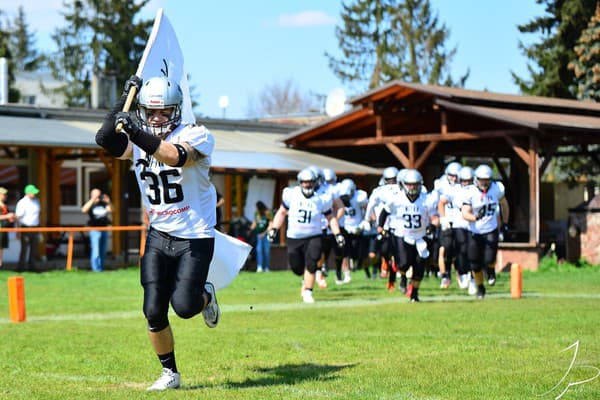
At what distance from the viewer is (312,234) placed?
18.2m

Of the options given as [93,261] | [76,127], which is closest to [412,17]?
[76,127]

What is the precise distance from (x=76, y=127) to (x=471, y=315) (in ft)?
61.5

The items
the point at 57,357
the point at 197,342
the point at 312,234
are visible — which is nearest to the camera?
the point at 57,357

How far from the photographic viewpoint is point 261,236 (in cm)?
2862

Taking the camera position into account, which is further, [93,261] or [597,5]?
[597,5]

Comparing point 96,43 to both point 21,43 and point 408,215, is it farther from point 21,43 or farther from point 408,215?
point 408,215

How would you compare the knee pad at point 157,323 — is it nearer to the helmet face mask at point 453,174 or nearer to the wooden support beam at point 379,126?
the helmet face mask at point 453,174

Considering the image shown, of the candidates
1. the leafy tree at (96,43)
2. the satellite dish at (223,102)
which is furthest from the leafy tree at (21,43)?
the satellite dish at (223,102)

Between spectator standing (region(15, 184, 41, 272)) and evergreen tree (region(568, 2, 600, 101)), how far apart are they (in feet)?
69.4

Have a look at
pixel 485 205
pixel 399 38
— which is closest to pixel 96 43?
pixel 399 38

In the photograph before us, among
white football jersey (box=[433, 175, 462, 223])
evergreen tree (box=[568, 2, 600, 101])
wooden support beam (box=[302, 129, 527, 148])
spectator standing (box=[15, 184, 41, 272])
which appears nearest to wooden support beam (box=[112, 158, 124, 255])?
spectator standing (box=[15, 184, 41, 272])

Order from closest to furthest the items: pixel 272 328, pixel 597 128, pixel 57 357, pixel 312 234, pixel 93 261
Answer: pixel 57 357 → pixel 272 328 → pixel 312 234 → pixel 93 261 → pixel 597 128

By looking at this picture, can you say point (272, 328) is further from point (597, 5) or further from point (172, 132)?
point (597, 5)

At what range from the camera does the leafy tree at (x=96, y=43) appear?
59.5 metres
